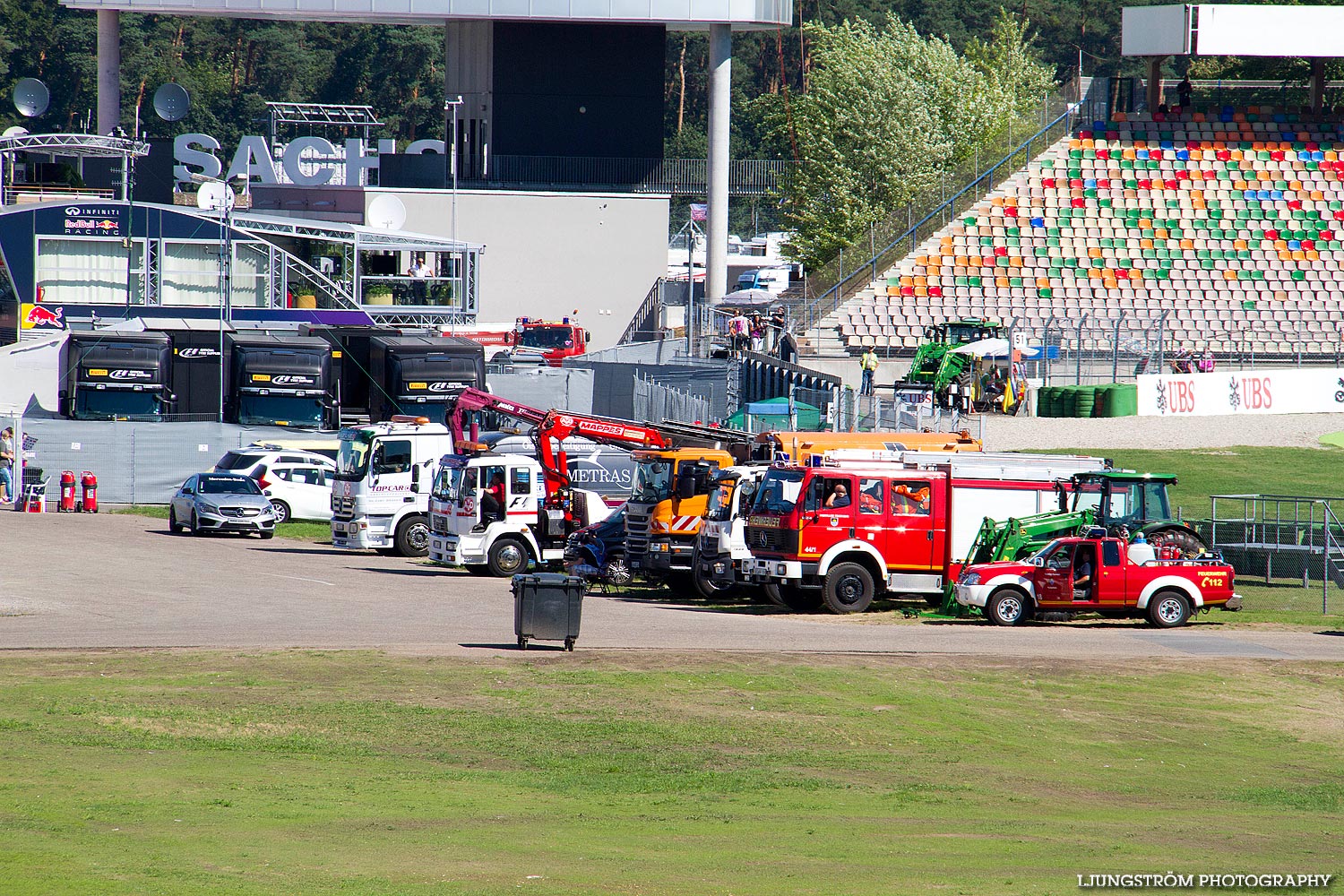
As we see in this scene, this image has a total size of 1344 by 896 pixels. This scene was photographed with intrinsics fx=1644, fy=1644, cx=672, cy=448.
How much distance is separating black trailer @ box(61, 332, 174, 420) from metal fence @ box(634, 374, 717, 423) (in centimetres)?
1281

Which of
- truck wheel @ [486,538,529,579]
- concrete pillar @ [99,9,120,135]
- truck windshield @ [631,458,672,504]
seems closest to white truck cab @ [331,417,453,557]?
truck wheel @ [486,538,529,579]

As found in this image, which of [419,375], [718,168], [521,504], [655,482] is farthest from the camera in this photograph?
[718,168]

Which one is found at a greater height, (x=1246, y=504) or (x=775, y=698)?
(x=1246, y=504)

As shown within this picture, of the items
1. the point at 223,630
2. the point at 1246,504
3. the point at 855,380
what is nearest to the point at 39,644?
the point at 223,630

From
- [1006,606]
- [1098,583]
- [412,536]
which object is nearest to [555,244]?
[412,536]

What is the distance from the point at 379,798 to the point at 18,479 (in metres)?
29.2

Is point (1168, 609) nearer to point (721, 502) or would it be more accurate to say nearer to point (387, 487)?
point (721, 502)

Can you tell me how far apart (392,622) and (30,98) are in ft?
194

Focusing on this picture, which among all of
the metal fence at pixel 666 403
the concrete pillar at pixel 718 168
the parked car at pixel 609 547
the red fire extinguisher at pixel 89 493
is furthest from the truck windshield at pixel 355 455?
the concrete pillar at pixel 718 168

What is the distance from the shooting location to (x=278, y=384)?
43.5m

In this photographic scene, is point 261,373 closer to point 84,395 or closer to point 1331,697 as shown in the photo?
point 84,395

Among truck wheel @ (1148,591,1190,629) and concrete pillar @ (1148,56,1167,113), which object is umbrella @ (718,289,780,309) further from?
truck wheel @ (1148,591,1190,629)

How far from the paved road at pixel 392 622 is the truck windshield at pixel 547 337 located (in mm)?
34547

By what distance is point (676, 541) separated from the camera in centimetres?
2703
